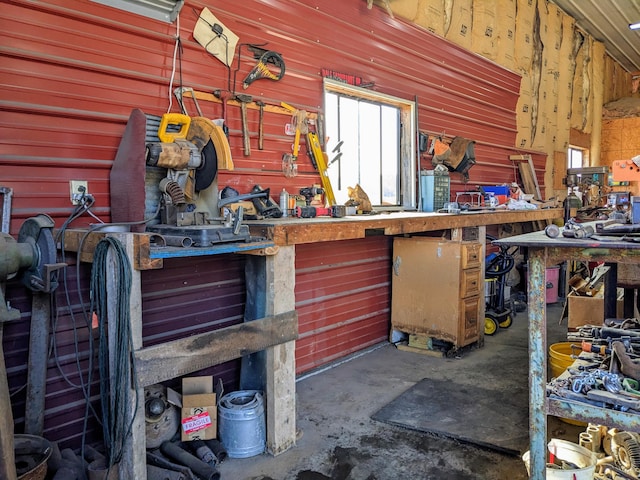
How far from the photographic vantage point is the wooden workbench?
214 centimetres

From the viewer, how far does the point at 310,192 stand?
3.79 m

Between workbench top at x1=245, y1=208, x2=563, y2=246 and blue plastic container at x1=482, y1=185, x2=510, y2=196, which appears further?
blue plastic container at x1=482, y1=185, x2=510, y2=196

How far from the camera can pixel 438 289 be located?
436 centimetres

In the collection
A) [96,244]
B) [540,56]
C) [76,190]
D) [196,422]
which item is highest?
[540,56]

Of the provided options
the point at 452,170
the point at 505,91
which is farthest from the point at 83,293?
the point at 505,91

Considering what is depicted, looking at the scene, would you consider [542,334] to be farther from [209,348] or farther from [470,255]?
[470,255]

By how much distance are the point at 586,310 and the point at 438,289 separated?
1.16 metres

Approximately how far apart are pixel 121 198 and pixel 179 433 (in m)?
1.32

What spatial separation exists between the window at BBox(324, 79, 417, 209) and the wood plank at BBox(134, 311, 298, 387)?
1926mm

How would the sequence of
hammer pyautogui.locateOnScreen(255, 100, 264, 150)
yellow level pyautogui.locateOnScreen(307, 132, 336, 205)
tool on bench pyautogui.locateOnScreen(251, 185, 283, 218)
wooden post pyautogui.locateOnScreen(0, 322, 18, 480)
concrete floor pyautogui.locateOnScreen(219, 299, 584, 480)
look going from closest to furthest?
wooden post pyautogui.locateOnScreen(0, 322, 18, 480)
concrete floor pyautogui.locateOnScreen(219, 299, 584, 480)
tool on bench pyautogui.locateOnScreen(251, 185, 283, 218)
hammer pyautogui.locateOnScreen(255, 100, 264, 150)
yellow level pyautogui.locateOnScreen(307, 132, 336, 205)

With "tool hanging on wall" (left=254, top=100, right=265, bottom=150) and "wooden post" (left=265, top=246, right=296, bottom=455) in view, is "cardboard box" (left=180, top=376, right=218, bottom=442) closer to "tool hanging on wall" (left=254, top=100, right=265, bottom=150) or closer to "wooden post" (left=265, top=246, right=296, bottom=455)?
"wooden post" (left=265, top=246, right=296, bottom=455)

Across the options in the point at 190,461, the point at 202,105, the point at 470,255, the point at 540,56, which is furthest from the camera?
the point at 540,56

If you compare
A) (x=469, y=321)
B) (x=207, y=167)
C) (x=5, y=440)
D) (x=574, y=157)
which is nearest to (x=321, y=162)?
(x=207, y=167)

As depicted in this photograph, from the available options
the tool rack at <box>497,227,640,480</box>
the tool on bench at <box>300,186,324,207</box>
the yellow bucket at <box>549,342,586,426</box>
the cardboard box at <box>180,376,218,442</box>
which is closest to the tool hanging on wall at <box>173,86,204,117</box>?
the tool on bench at <box>300,186,324,207</box>
